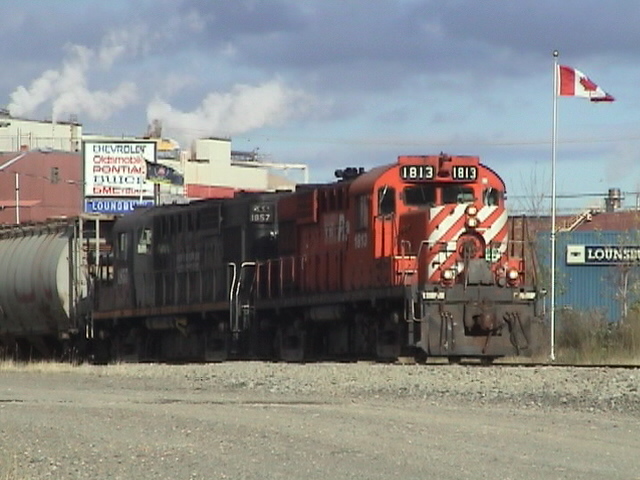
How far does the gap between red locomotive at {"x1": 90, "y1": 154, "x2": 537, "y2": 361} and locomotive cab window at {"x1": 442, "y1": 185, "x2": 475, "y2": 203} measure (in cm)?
2

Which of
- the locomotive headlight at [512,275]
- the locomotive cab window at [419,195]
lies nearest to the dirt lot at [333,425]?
the locomotive headlight at [512,275]

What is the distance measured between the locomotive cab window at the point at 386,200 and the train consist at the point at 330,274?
0.02 meters

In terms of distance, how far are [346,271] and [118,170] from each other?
1539 inches

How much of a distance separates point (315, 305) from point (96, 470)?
16.0 m

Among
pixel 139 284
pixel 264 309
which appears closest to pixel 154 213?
pixel 139 284

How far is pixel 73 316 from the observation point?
34.6 meters

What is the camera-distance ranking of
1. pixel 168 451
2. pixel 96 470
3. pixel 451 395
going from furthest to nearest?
pixel 451 395 → pixel 168 451 → pixel 96 470

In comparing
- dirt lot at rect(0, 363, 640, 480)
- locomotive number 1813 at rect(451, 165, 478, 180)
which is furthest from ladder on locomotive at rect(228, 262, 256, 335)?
dirt lot at rect(0, 363, 640, 480)

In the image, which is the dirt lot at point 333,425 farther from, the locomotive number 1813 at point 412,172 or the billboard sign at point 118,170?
the billboard sign at point 118,170

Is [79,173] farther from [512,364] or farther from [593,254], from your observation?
[512,364]

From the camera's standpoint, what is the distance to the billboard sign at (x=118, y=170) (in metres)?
63.5

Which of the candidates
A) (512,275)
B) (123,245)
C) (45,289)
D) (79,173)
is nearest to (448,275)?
(512,275)

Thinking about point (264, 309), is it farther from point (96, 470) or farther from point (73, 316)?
point (96, 470)

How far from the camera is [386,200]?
82.5ft
